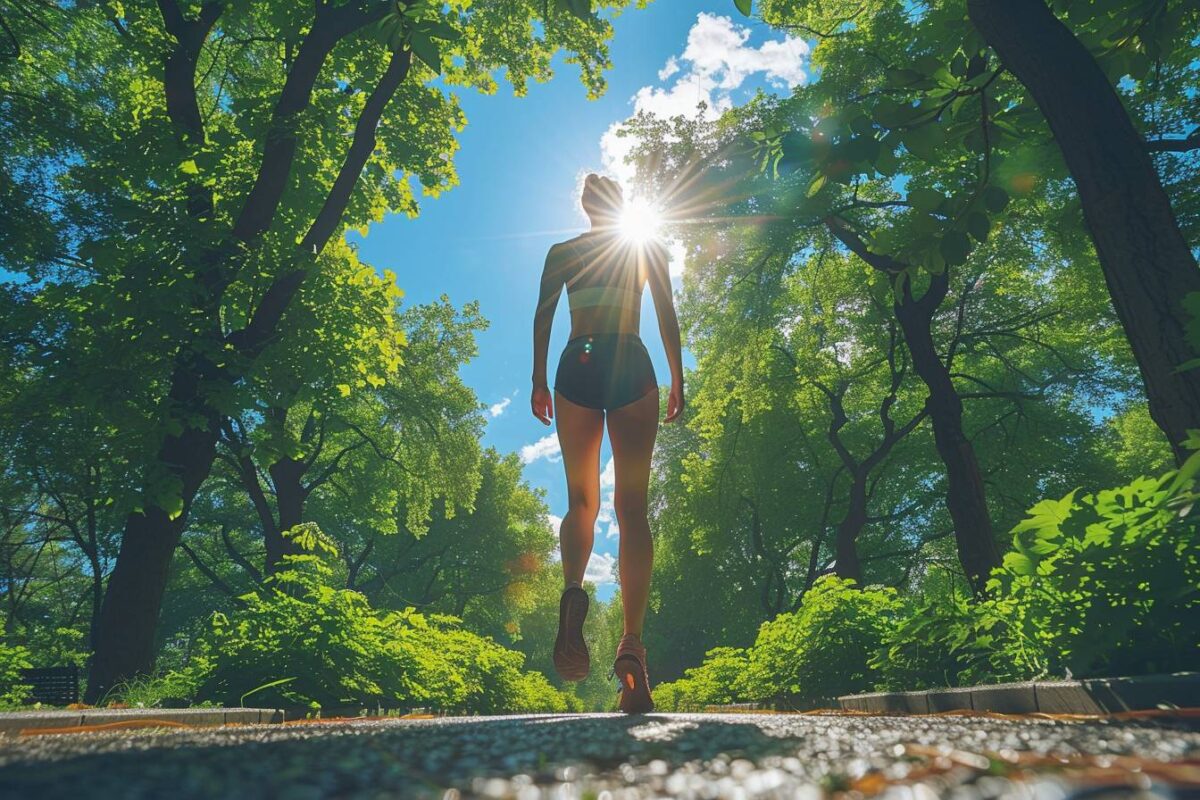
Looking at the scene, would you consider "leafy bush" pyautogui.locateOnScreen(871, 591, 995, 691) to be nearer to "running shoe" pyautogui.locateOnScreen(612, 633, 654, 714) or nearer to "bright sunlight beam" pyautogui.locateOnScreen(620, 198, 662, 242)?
"running shoe" pyautogui.locateOnScreen(612, 633, 654, 714)

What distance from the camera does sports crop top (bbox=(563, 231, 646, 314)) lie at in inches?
207

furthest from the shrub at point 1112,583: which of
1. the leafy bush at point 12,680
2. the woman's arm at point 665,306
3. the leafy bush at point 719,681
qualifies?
the leafy bush at point 12,680

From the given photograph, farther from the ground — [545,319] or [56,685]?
[545,319]

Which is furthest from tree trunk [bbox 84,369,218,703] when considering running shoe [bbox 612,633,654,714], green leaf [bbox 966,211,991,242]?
green leaf [bbox 966,211,991,242]

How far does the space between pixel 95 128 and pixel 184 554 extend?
2559 cm

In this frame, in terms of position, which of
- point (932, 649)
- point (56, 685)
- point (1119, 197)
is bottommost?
point (56, 685)

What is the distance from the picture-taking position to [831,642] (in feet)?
27.4

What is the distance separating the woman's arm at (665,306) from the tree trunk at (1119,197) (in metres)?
2.43

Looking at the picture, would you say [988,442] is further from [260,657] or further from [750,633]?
[260,657]

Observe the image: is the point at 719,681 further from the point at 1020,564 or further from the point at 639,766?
the point at 639,766

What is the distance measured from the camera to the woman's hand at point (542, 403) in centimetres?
554

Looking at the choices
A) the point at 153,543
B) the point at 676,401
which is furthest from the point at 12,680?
the point at 676,401

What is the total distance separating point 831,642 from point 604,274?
543 cm

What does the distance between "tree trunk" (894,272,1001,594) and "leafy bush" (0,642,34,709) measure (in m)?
13.2
